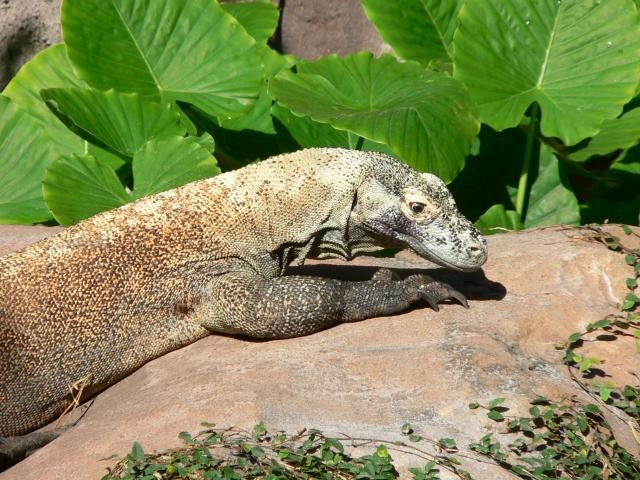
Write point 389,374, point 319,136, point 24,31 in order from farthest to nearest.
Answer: point 24,31 → point 319,136 → point 389,374

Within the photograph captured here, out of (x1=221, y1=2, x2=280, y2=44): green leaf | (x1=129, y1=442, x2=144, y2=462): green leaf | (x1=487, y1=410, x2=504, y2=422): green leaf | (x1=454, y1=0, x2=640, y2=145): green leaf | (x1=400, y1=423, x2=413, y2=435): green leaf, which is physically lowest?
(x1=487, y1=410, x2=504, y2=422): green leaf

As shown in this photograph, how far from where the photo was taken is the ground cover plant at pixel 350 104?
4992mm

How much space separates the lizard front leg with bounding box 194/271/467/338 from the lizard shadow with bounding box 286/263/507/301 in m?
0.21

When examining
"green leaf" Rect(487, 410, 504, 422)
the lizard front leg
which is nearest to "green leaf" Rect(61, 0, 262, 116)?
the lizard front leg

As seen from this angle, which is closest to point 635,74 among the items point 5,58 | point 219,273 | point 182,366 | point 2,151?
point 219,273

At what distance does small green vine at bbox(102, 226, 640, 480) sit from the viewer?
9.87 ft

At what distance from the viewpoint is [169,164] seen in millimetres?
5004

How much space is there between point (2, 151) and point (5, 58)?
4.57ft

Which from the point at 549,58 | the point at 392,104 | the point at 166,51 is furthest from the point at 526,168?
the point at 166,51

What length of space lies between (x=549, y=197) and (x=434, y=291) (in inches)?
81.8

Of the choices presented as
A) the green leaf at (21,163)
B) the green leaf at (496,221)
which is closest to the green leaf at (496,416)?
the green leaf at (496,221)

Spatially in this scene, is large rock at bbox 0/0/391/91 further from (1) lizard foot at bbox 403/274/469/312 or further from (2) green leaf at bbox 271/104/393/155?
(1) lizard foot at bbox 403/274/469/312

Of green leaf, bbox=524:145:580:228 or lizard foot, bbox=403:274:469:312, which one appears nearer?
lizard foot, bbox=403:274:469:312

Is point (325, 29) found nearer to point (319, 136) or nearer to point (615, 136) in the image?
point (319, 136)
